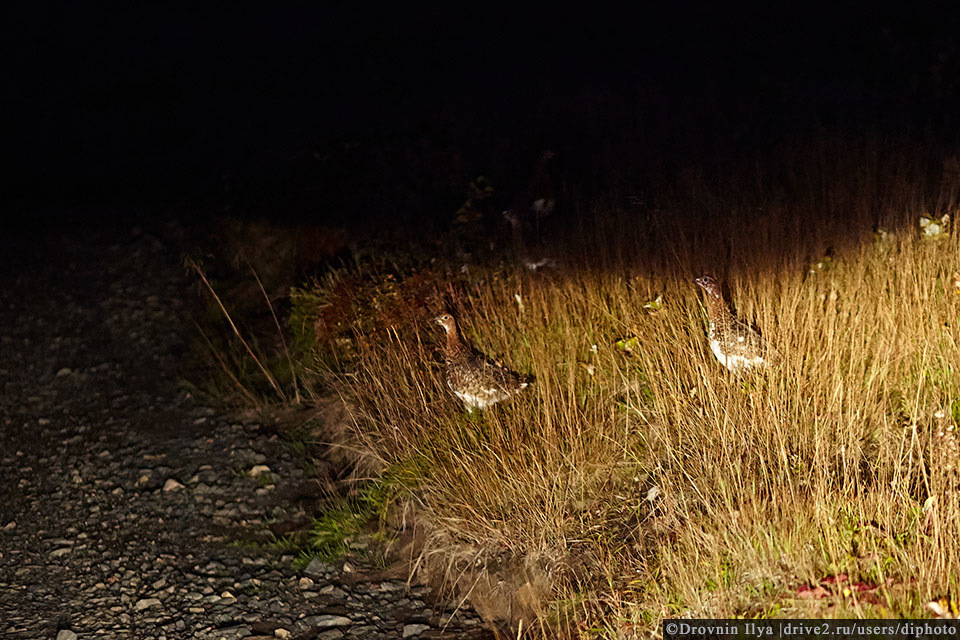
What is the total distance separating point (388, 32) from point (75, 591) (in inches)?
424

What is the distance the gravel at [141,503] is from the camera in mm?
4559

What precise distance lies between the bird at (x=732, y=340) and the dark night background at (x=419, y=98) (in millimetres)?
2576

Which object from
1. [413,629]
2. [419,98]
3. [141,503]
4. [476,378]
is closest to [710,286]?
[476,378]

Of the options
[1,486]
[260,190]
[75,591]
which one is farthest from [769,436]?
[260,190]

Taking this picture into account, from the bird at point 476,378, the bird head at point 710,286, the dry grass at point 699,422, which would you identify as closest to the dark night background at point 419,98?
the dry grass at point 699,422

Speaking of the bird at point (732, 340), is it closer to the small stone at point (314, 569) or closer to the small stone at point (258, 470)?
the small stone at point (314, 569)

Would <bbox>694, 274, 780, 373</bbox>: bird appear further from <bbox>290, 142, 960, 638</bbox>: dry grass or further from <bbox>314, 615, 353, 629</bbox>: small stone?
<bbox>314, 615, 353, 629</bbox>: small stone

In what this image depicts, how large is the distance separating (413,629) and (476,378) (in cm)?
138

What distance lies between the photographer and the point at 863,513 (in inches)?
141

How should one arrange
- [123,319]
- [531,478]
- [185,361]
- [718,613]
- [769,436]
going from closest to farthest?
[718,613] → [769,436] → [531,478] → [185,361] → [123,319]

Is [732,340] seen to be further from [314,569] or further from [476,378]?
[314,569]

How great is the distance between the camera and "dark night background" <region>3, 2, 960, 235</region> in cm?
815

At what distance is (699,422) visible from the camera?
4352 millimetres

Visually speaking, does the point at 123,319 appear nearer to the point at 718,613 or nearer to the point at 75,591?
the point at 75,591
